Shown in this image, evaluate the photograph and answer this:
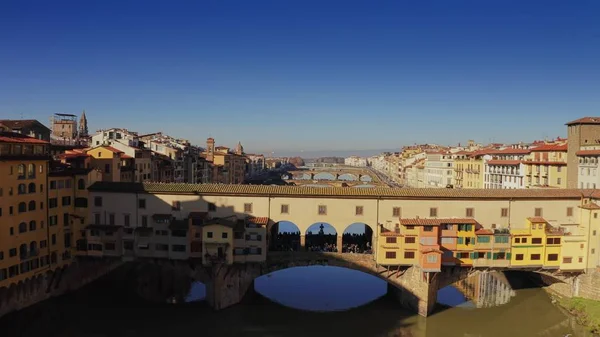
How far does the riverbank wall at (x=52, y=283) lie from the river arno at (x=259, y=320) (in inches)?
27.6

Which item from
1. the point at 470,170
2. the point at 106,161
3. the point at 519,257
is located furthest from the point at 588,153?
the point at 106,161

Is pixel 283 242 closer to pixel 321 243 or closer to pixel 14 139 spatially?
pixel 321 243

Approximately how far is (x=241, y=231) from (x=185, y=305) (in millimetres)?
8247

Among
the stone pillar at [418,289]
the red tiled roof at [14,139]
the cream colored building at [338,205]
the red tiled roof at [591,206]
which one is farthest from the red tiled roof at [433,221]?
the red tiled roof at [14,139]

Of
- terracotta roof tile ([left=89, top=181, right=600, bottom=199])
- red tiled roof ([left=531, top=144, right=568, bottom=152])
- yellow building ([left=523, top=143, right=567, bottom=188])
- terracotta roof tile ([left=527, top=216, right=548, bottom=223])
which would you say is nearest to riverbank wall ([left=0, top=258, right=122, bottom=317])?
terracotta roof tile ([left=89, top=181, right=600, bottom=199])

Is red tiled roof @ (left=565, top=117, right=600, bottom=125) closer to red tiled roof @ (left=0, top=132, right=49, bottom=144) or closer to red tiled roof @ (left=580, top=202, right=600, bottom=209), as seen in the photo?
red tiled roof @ (left=580, top=202, right=600, bottom=209)

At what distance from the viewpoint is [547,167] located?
5772cm

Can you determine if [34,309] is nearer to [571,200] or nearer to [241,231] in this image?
[241,231]

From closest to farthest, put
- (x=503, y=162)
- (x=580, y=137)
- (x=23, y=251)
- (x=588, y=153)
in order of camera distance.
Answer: (x=23, y=251) → (x=588, y=153) → (x=580, y=137) → (x=503, y=162)

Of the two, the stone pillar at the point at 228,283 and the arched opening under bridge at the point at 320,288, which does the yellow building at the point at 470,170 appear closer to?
the arched opening under bridge at the point at 320,288

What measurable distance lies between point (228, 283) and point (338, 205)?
1071 centimetres

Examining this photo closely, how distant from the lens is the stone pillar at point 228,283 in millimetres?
37656

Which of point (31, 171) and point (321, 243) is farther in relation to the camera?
point (321, 243)

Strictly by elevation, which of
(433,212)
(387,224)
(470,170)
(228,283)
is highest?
(470,170)
